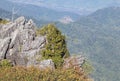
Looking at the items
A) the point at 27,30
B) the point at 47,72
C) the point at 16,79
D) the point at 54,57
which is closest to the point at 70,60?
the point at 54,57

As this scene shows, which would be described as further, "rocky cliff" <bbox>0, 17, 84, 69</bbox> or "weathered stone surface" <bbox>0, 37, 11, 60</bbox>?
"weathered stone surface" <bbox>0, 37, 11, 60</bbox>

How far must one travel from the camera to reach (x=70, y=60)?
41.0m

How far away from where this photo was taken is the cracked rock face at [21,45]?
4219 cm

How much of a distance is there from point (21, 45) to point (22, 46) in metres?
0.17

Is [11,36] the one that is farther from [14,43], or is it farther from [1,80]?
[1,80]

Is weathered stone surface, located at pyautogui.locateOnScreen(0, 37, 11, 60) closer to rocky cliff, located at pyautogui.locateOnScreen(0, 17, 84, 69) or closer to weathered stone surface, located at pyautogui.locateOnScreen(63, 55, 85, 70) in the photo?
Result: rocky cliff, located at pyautogui.locateOnScreen(0, 17, 84, 69)

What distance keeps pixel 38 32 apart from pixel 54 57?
17.9ft

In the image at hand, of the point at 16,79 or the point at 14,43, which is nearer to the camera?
the point at 16,79

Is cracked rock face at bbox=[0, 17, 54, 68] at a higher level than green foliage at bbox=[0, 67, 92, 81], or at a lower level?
higher

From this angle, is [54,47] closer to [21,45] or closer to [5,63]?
[21,45]

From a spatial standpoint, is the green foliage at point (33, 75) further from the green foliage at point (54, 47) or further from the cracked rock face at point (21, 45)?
the green foliage at point (54, 47)

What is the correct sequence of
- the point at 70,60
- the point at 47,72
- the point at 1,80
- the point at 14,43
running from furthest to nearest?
the point at 14,43 < the point at 70,60 < the point at 47,72 < the point at 1,80

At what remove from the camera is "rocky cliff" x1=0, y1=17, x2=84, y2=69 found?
136ft

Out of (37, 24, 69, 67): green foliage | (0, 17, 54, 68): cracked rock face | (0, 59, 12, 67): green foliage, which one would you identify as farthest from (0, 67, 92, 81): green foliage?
(37, 24, 69, 67): green foliage
